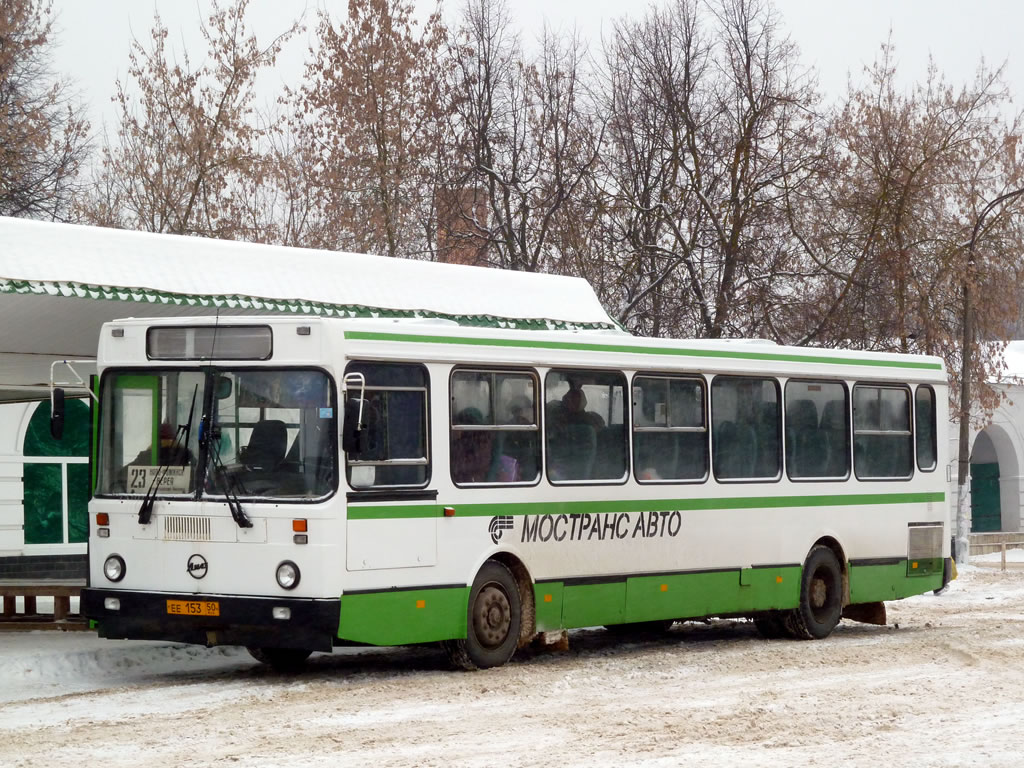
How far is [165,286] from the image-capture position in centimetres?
1477

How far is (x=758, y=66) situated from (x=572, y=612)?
24.1 m

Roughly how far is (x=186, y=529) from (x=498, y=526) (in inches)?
95.0

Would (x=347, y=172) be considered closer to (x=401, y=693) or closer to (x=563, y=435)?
(x=563, y=435)

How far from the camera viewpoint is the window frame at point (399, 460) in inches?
468

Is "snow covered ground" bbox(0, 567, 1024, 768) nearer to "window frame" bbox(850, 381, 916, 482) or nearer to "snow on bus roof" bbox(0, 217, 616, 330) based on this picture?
"window frame" bbox(850, 381, 916, 482)

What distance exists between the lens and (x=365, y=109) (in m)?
33.3

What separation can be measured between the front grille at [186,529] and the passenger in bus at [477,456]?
1893 mm

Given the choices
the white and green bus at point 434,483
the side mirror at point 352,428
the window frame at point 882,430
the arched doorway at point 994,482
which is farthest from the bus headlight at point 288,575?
the arched doorway at point 994,482

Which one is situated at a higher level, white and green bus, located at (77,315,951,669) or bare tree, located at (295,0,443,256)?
bare tree, located at (295,0,443,256)

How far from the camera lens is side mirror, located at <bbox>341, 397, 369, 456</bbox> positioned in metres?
11.6

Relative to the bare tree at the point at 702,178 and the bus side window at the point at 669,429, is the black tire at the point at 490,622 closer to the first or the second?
the bus side window at the point at 669,429

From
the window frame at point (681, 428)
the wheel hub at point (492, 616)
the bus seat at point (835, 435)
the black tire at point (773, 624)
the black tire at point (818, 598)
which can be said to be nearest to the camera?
the wheel hub at point (492, 616)

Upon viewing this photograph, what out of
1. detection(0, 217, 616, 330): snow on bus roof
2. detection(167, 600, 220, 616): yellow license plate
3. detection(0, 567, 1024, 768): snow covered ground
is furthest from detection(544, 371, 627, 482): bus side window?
detection(0, 217, 616, 330): snow on bus roof

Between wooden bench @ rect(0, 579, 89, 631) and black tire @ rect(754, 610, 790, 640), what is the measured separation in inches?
250
